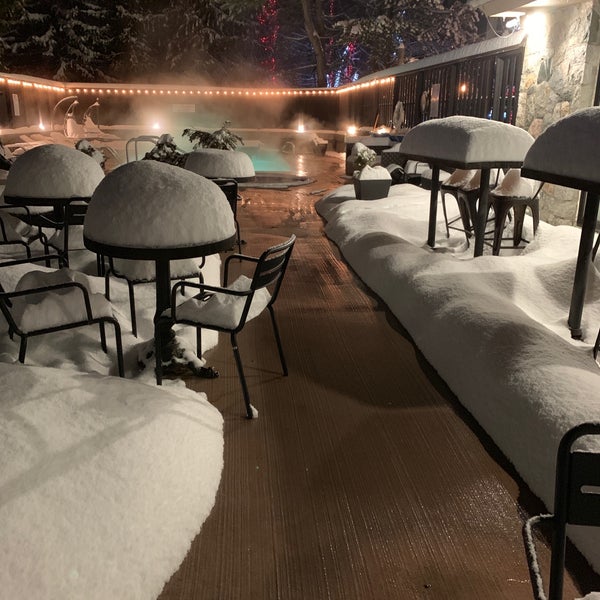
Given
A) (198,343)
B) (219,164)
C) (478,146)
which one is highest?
(478,146)

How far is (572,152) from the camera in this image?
3.87 meters

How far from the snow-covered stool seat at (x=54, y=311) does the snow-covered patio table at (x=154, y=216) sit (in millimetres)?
342

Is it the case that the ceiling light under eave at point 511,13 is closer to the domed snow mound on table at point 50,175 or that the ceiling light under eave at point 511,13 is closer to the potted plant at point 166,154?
the potted plant at point 166,154

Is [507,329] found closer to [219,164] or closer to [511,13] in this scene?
[219,164]

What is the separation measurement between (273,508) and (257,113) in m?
28.0

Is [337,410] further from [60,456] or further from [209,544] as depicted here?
[60,456]

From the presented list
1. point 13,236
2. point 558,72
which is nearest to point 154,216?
point 13,236

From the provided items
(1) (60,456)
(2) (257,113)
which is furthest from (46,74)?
(1) (60,456)

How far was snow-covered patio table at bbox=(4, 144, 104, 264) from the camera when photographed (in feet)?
16.8

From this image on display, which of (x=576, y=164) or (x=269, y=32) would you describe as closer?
(x=576, y=164)

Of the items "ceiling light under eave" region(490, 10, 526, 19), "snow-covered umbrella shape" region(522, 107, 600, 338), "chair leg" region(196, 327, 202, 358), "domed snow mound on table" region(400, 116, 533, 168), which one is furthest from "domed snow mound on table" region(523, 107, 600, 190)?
"ceiling light under eave" region(490, 10, 526, 19)

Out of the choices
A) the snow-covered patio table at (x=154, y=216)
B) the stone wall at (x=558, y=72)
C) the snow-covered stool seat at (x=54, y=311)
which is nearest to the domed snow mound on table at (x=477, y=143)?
the stone wall at (x=558, y=72)

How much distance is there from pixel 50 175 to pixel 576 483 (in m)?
4.93

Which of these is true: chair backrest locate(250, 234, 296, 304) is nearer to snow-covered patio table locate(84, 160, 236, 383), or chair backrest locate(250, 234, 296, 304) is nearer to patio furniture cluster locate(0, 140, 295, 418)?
patio furniture cluster locate(0, 140, 295, 418)
